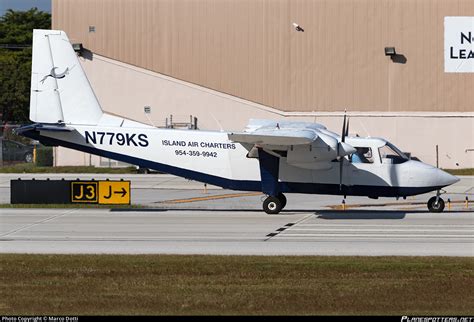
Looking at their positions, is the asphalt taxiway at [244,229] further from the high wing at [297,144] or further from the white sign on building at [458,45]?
the white sign on building at [458,45]

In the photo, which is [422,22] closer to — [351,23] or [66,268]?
[351,23]

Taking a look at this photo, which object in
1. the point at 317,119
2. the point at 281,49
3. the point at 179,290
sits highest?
the point at 281,49

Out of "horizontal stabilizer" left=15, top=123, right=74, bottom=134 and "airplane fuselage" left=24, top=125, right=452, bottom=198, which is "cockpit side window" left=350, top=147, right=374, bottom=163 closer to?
"airplane fuselage" left=24, top=125, right=452, bottom=198

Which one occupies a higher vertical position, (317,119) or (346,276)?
(317,119)

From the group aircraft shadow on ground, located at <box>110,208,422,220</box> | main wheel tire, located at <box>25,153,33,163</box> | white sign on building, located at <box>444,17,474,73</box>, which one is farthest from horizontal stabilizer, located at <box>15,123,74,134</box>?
main wheel tire, located at <box>25,153,33,163</box>

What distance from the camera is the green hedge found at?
53625 millimetres

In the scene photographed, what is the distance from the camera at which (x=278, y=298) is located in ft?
46.4

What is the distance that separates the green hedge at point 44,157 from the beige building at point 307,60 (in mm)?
5158

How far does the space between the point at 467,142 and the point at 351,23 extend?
9516 mm

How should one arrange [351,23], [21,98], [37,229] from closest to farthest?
1. [37,229]
2. [351,23]
3. [21,98]

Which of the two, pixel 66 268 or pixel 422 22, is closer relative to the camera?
pixel 66 268

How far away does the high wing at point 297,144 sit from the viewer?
2541cm

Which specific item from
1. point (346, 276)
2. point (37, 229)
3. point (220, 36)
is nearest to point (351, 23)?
point (220, 36)

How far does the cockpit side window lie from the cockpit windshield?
1.07ft
